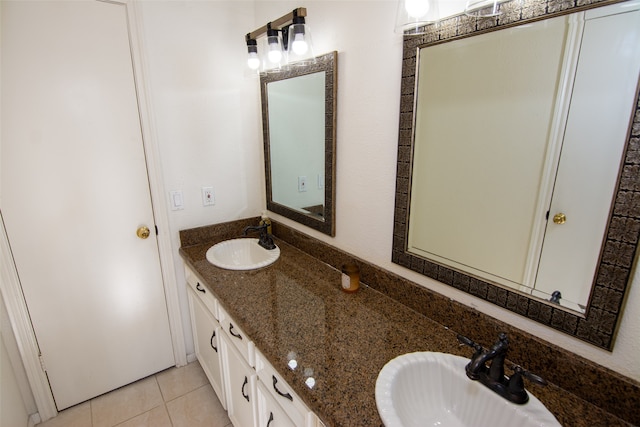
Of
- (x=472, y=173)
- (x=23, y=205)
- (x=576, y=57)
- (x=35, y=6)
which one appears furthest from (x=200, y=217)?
(x=576, y=57)

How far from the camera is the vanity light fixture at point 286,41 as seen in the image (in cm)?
140

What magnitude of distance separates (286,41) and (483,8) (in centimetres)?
95

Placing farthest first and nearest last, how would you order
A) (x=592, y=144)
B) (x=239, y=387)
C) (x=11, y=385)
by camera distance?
(x=11, y=385) < (x=239, y=387) < (x=592, y=144)

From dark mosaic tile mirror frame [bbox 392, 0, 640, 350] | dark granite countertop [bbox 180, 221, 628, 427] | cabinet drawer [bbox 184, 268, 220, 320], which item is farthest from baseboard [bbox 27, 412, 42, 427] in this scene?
dark mosaic tile mirror frame [bbox 392, 0, 640, 350]

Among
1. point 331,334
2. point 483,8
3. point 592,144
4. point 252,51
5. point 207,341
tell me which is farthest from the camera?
point 207,341

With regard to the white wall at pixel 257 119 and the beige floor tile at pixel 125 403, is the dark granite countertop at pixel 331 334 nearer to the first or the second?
the white wall at pixel 257 119

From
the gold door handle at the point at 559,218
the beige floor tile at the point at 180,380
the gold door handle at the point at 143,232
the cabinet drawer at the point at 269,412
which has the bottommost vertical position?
the beige floor tile at the point at 180,380

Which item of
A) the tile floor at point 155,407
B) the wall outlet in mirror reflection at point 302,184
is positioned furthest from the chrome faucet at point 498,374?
the tile floor at point 155,407

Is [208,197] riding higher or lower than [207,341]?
higher

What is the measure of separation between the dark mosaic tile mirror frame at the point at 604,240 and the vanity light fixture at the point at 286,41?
53 cm

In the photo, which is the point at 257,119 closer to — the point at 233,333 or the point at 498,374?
the point at 233,333

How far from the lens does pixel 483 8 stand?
2.89 feet

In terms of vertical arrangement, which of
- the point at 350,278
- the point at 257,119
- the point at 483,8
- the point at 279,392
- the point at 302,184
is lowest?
the point at 279,392

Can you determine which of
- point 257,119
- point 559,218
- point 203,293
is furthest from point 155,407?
point 559,218
